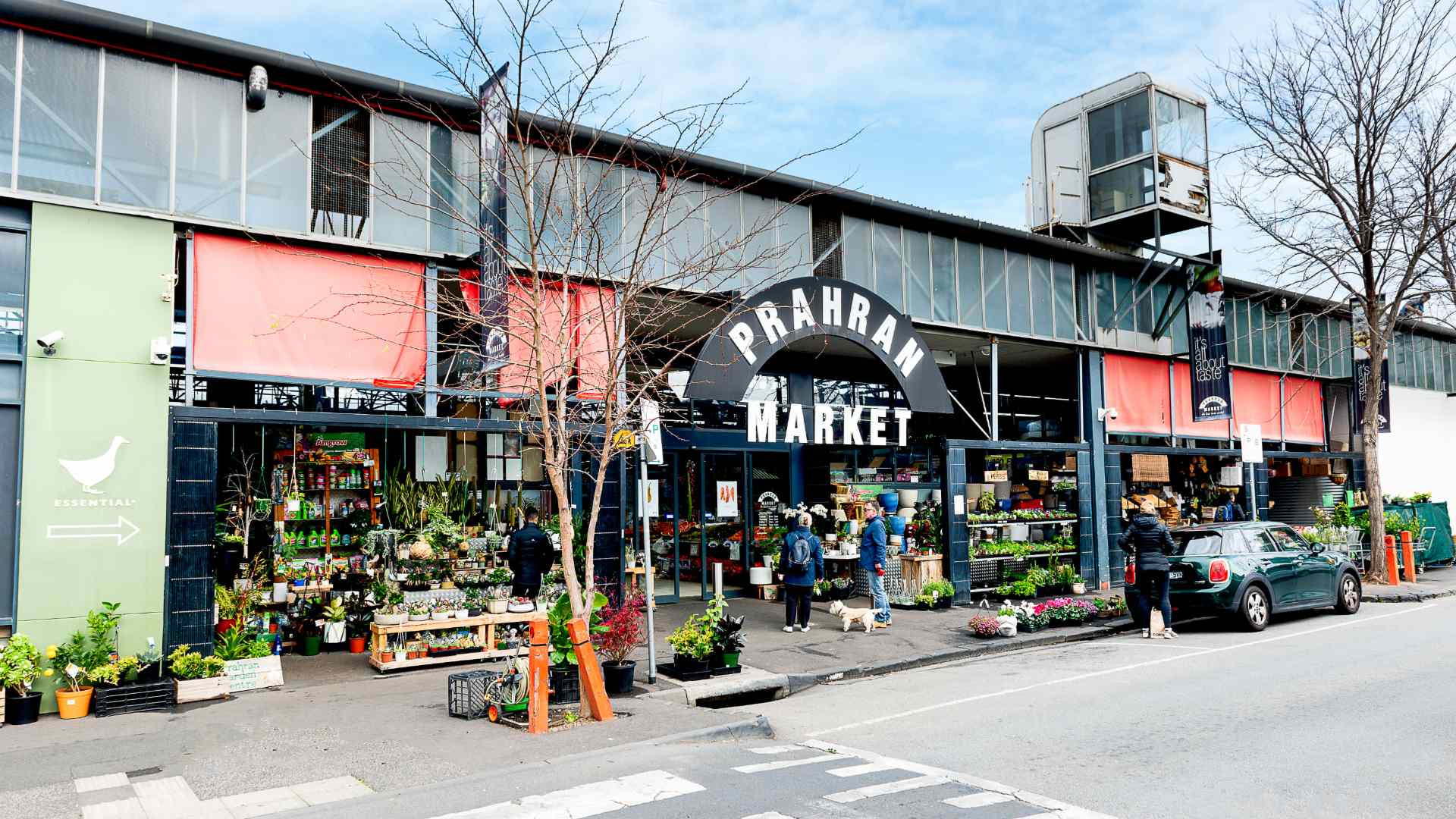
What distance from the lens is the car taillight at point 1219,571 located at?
47.1 feet

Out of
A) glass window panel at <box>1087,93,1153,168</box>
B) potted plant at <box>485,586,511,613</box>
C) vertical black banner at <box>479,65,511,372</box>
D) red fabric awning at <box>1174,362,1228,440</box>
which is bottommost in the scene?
potted plant at <box>485,586,511,613</box>

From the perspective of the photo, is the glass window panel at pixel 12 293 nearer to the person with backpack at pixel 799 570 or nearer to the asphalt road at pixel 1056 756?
the asphalt road at pixel 1056 756

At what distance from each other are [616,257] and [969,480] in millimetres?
8568

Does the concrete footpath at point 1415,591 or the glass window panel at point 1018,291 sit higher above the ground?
the glass window panel at point 1018,291

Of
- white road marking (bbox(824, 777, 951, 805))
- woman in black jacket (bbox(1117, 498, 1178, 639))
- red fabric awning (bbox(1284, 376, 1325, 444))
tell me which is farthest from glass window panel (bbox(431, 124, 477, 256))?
→ red fabric awning (bbox(1284, 376, 1325, 444))

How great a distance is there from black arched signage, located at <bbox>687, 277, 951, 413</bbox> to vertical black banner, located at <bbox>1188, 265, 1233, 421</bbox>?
28.8 feet

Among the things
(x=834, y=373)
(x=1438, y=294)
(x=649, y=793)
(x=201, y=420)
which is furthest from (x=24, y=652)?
(x=1438, y=294)

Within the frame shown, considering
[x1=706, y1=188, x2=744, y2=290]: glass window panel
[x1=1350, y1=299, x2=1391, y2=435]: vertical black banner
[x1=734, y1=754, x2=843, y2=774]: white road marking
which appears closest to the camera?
[x1=734, y1=754, x2=843, y2=774]: white road marking

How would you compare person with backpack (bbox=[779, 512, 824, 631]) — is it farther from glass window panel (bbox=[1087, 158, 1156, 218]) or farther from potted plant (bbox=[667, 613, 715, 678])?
glass window panel (bbox=[1087, 158, 1156, 218])

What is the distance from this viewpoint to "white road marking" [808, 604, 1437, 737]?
937 cm

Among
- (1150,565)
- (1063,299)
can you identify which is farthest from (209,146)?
(1063,299)

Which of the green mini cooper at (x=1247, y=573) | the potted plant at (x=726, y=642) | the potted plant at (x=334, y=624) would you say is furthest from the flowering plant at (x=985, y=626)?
the potted plant at (x=334, y=624)

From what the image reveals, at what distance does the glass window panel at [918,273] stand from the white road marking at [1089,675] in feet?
26.0

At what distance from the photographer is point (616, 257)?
15.0 metres
